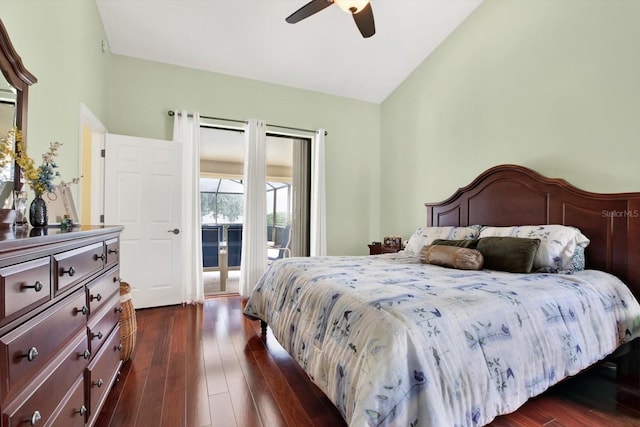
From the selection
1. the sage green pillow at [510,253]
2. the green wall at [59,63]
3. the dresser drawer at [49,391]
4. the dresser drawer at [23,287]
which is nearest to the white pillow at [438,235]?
the sage green pillow at [510,253]

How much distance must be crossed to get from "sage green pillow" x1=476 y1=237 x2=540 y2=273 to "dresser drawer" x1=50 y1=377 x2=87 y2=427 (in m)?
2.51

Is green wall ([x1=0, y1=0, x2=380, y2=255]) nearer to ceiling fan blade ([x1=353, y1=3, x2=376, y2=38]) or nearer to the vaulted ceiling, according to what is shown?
the vaulted ceiling

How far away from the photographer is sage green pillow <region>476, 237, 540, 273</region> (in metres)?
2.09

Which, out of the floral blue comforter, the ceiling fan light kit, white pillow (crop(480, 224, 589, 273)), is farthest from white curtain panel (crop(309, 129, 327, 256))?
white pillow (crop(480, 224, 589, 273))

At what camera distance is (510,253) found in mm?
2158

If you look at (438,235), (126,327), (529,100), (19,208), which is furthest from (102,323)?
(529,100)

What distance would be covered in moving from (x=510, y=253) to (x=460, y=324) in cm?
118

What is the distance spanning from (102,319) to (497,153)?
3482 mm

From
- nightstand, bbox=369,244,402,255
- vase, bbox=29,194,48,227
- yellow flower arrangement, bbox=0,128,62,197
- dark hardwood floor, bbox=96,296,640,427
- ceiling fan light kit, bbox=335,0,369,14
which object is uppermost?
ceiling fan light kit, bbox=335,0,369,14

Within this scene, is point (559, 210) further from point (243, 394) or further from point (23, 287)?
point (23, 287)

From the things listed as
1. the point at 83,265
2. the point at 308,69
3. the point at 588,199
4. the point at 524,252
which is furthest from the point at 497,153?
the point at 83,265

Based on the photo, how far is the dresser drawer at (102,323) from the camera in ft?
4.49

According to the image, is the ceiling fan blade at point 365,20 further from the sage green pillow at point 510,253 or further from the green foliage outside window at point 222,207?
the green foliage outside window at point 222,207

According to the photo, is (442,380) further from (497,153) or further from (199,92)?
(199,92)
